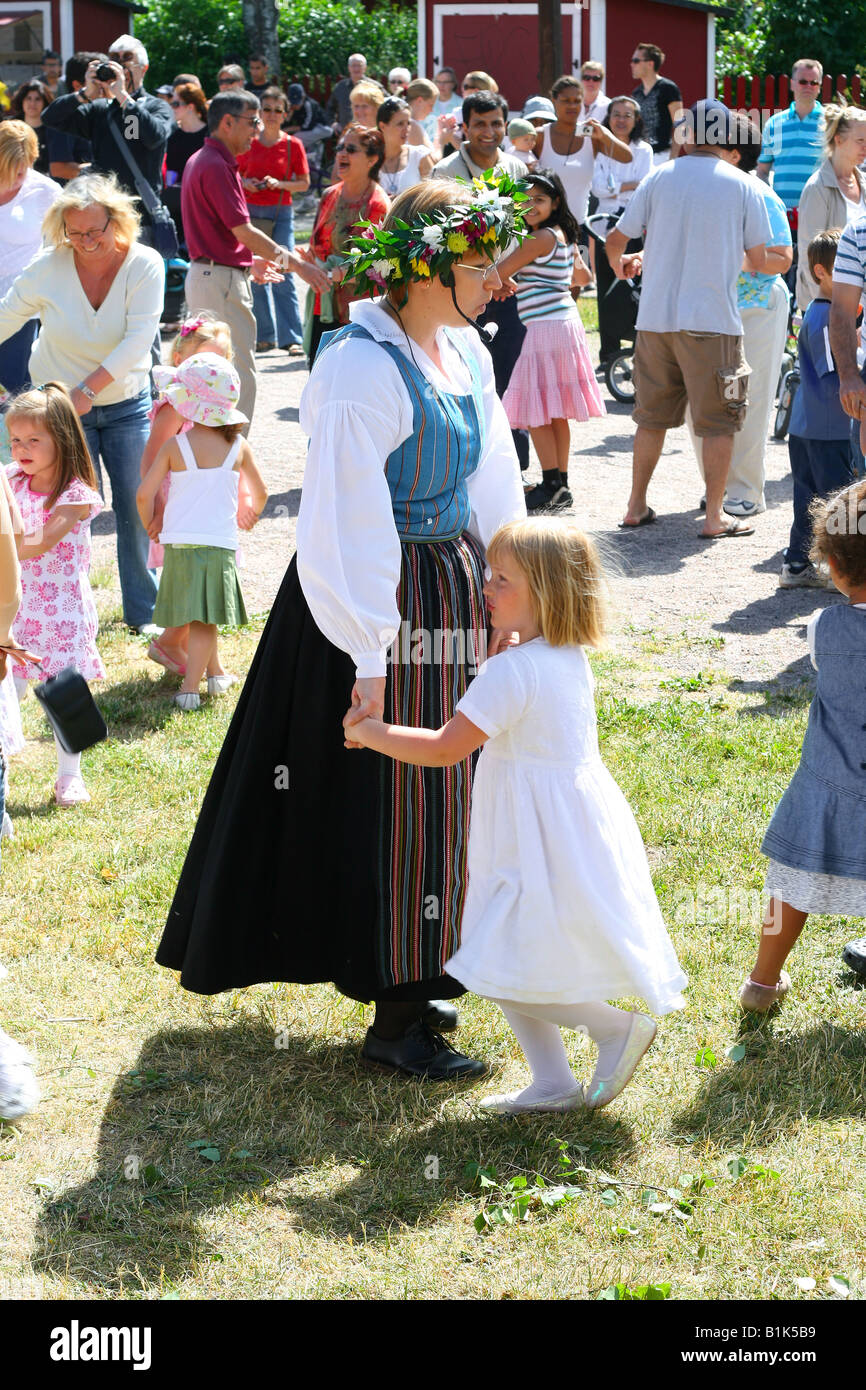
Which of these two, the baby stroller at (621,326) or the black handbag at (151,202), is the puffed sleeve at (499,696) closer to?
the black handbag at (151,202)

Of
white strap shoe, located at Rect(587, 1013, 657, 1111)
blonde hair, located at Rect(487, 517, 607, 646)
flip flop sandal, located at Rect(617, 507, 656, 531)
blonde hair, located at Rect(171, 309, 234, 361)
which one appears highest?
blonde hair, located at Rect(171, 309, 234, 361)

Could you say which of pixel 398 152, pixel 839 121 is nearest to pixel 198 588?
pixel 839 121

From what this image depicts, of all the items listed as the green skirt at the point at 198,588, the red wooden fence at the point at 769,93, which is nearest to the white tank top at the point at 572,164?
the green skirt at the point at 198,588

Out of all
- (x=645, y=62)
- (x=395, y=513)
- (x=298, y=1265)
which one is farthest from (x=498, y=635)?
(x=645, y=62)

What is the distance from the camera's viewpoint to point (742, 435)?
28.6 ft

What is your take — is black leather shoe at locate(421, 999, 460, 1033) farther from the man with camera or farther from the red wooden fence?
the red wooden fence

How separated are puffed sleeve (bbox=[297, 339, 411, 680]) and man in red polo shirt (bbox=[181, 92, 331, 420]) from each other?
5687 millimetres

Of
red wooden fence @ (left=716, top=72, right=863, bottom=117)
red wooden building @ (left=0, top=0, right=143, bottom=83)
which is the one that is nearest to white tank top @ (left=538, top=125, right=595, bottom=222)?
red wooden fence @ (left=716, top=72, right=863, bottom=117)

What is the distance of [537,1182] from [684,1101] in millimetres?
484

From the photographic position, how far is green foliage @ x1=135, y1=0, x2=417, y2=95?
29.4 meters

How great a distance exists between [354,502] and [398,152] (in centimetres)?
922

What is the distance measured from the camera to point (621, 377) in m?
12.1

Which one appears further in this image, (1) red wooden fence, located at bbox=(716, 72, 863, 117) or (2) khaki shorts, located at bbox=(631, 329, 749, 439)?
(1) red wooden fence, located at bbox=(716, 72, 863, 117)

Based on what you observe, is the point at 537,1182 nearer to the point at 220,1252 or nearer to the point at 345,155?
the point at 220,1252
